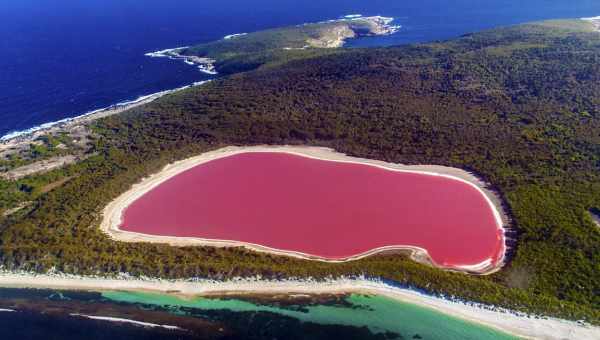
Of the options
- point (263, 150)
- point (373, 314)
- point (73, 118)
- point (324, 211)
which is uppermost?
point (73, 118)

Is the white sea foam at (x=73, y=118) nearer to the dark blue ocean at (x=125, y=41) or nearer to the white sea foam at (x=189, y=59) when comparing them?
the dark blue ocean at (x=125, y=41)

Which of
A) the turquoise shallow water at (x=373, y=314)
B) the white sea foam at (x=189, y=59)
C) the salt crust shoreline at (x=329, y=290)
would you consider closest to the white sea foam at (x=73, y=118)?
the white sea foam at (x=189, y=59)

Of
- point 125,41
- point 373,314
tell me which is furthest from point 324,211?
point 125,41

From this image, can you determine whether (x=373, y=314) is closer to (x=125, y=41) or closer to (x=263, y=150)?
(x=263, y=150)

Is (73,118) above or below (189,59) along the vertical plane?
below

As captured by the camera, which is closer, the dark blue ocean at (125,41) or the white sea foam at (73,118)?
the white sea foam at (73,118)

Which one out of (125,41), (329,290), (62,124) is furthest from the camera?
(125,41)

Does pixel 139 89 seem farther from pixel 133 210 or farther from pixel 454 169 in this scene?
pixel 454 169
